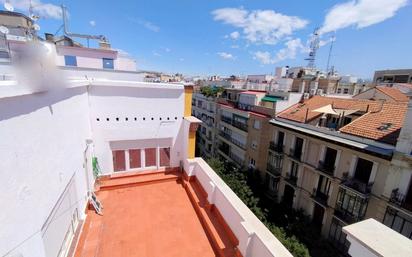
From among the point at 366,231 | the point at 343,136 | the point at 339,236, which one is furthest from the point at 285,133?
the point at 366,231

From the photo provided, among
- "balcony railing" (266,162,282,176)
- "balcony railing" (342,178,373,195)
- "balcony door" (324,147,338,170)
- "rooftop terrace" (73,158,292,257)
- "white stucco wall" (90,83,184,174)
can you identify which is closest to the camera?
"rooftop terrace" (73,158,292,257)

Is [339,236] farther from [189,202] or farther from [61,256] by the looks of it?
[61,256]

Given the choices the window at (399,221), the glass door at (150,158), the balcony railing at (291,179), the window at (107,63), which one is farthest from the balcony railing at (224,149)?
the glass door at (150,158)

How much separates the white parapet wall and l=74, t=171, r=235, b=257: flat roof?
0.34m

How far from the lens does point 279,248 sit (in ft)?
9.39

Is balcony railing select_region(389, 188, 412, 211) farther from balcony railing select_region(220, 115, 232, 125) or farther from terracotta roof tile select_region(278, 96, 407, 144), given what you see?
balcony railing select_region(220, 115, 232, 125)

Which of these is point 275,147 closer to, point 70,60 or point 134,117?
point 134,117

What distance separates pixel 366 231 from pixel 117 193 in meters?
5.52

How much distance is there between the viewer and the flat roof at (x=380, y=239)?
1417 millimetres

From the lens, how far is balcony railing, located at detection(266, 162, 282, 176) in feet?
63.2

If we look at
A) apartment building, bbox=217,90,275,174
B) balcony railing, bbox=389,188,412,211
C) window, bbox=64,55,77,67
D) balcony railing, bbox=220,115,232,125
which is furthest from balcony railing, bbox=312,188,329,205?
window, bbox=64,55,77,67

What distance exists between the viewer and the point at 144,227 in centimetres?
436

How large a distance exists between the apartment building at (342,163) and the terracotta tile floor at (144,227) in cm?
1207

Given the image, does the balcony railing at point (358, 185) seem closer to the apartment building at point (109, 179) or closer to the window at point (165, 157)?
the apartment building at point (109, 179)
